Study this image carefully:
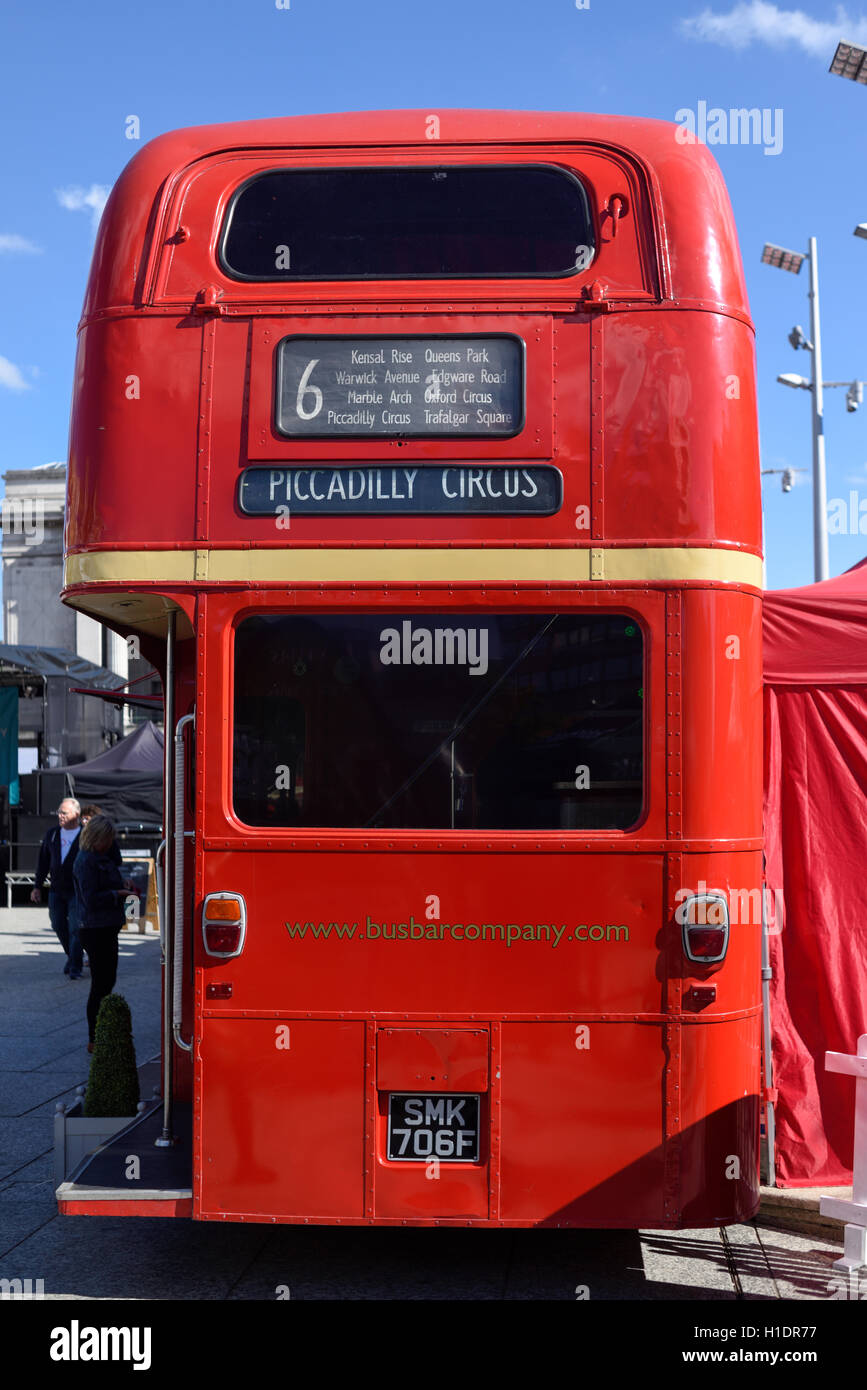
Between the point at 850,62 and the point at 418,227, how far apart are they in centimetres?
1053

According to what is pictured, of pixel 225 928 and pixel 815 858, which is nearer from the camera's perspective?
pixel 225 928

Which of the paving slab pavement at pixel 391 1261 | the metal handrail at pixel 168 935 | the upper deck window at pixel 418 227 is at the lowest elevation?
the paving slab pavement at pixel 391 1261

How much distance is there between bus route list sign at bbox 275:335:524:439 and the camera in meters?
4.74

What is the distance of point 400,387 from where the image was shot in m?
4.77

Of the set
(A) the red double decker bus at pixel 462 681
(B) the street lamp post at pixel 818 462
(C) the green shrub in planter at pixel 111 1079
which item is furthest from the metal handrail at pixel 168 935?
(B) the street lamp post at pixel 818 462

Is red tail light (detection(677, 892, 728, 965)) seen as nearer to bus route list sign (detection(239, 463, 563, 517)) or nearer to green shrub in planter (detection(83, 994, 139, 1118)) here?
bus route list sign (detection(239, 463, 563, 517))

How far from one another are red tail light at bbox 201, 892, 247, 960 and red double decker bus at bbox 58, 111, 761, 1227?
0.03 ft

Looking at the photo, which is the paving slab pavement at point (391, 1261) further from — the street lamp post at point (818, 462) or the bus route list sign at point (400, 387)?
the street lamp post at point (818, 462)

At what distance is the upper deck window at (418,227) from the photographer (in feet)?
16.0

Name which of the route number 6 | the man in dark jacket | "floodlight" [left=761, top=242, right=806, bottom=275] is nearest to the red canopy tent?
the route number 6

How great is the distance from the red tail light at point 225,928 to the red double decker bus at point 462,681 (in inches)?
0.4

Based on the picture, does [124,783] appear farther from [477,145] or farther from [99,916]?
[477,145]

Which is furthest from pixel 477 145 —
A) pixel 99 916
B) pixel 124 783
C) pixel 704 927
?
pixel 124 783
